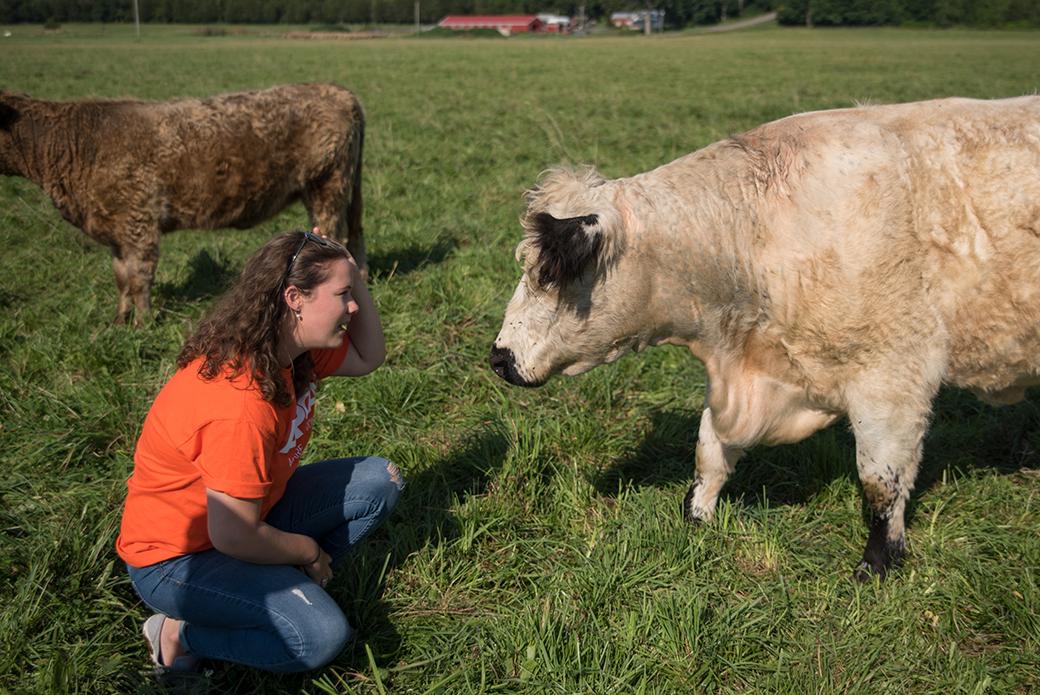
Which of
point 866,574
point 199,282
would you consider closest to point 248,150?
point 199,282

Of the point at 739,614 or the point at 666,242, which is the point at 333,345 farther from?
the point at 739,614

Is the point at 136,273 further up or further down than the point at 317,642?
further up

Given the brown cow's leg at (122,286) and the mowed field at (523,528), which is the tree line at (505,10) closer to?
the brown cow's leg at (122,286)

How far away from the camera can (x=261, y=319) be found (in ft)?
7.52

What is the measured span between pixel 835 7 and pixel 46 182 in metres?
91.9

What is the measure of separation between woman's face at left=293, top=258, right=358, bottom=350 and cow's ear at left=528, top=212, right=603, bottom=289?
0.70 m

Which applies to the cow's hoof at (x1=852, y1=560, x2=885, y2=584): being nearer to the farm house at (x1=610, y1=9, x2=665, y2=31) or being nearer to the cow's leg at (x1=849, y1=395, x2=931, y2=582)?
the cow's leg at (x1=849, y1=395, x2=931, y2=582)

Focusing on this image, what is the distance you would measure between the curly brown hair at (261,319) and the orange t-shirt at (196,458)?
0.04 m

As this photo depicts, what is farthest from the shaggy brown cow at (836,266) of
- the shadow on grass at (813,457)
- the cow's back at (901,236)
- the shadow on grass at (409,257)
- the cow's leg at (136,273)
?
the cow's leg at (136,273)

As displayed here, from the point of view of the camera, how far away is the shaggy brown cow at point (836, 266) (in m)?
2.72

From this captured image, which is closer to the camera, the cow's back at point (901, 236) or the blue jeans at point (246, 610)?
the blue jeans at point (246, 610)

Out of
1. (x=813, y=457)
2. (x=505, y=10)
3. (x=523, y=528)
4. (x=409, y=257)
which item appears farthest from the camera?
(x=505, y=10)

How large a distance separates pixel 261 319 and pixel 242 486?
545 millimetres

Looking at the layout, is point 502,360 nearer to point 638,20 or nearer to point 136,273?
point 136,273
